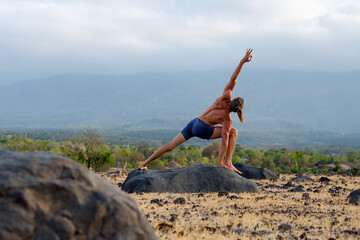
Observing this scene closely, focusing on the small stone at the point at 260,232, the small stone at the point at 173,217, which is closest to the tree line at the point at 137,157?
the small stone at the point at 173,217

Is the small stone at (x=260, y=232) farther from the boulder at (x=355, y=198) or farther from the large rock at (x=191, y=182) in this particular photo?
the large rock at (x=191, y=182)

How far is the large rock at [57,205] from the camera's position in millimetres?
4660

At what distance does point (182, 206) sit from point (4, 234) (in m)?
6.66

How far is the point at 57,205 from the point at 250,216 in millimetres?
5554

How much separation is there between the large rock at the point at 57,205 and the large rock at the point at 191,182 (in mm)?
8771

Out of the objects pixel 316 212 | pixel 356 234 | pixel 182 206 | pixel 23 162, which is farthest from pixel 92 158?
pixel 23 162

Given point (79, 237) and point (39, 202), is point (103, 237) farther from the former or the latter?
point (39, 202)

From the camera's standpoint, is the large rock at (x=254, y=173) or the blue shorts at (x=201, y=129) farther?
the large rock at (x=254, y=173)

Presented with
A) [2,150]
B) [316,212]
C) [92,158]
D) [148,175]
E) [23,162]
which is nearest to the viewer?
[23,162]

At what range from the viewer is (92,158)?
2600cm

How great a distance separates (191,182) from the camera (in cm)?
1430

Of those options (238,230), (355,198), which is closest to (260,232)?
(238,230)

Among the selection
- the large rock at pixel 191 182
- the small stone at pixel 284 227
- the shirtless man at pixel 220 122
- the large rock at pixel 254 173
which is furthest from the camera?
the large rock at pixel 254 173

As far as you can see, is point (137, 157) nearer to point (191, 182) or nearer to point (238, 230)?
point (191, 182)
